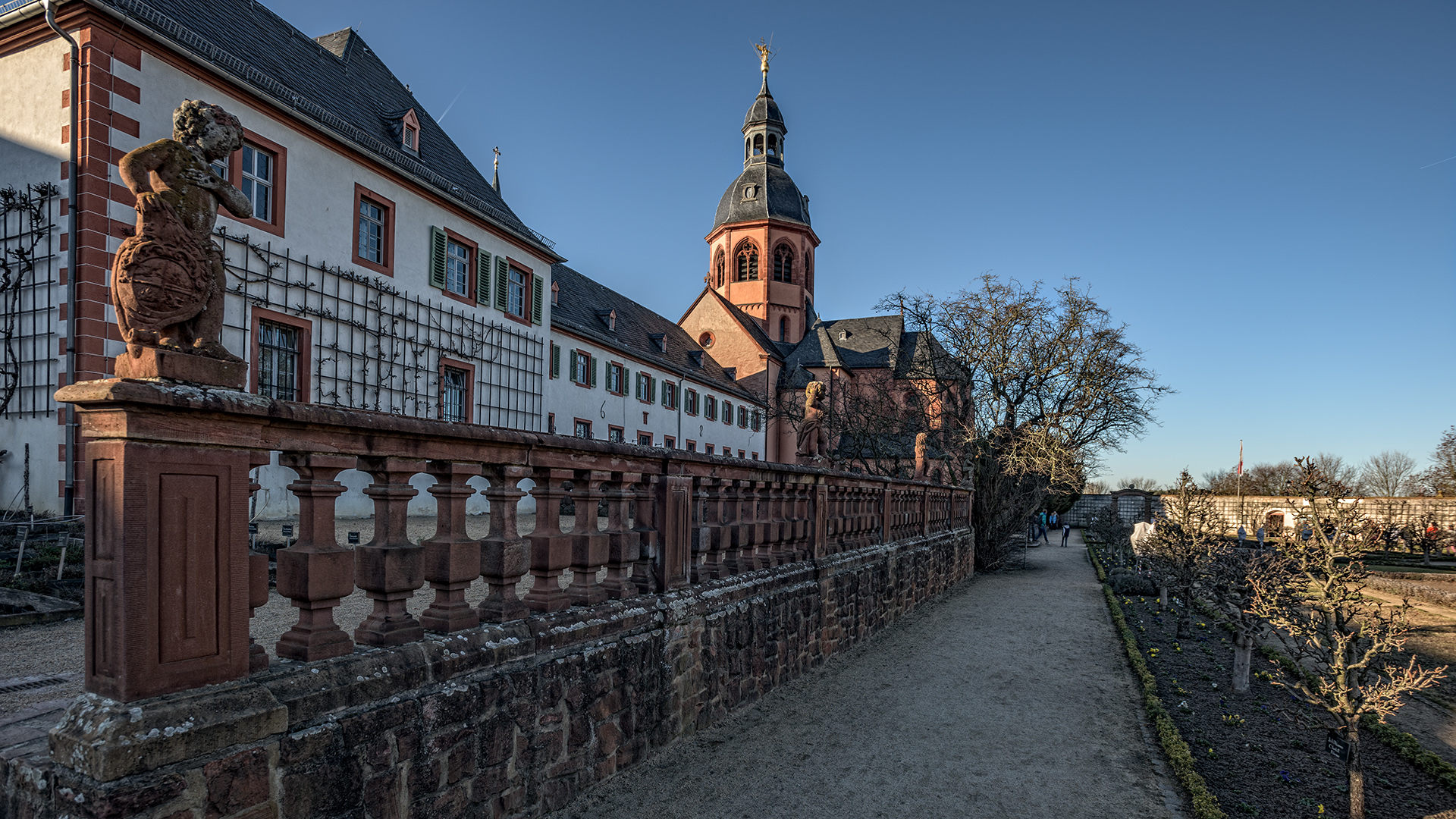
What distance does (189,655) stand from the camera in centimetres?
227

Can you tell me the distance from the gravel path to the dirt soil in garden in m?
0.42

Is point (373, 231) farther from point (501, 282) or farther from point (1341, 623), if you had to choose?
point (1341, 623)

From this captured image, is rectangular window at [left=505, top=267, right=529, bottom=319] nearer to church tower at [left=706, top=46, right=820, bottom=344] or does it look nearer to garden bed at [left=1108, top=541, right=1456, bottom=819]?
garden bed at [left=1108, top=541, right=1456, bottom=819]

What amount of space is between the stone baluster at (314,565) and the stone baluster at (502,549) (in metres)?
0.77

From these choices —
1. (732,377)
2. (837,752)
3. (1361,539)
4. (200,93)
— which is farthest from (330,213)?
(732,377)

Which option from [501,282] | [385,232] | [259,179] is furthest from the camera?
[501,282]

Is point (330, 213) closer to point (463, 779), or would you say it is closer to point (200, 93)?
point (200, 93)

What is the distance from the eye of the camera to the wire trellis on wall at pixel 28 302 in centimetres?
1141

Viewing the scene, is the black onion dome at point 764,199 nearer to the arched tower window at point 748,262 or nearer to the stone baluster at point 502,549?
the arched tower window at point 748,262

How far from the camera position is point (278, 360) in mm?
14352

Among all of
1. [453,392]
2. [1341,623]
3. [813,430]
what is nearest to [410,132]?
[453,392]

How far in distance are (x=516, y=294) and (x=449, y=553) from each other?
1886 cm

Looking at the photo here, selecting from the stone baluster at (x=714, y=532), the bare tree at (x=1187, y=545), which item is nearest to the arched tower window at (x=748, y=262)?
the bare tree at (x=1187, y=545)

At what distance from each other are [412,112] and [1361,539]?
18.9 meters
